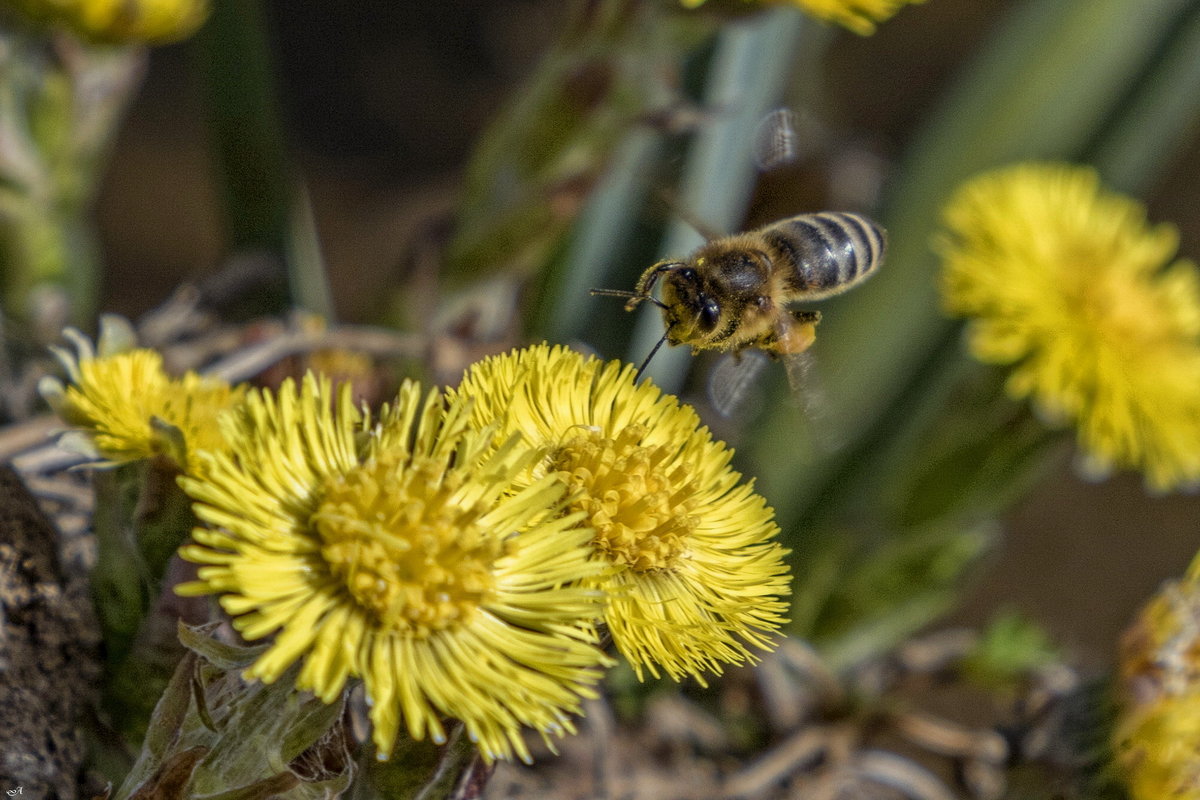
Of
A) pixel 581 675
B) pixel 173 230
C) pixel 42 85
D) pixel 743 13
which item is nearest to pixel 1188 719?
pixel 581 675

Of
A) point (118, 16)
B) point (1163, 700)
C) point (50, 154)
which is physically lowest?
point (50, 154)

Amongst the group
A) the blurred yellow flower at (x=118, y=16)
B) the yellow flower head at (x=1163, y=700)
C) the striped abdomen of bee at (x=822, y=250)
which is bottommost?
the blurred yellow flower at (x=118, y=16)

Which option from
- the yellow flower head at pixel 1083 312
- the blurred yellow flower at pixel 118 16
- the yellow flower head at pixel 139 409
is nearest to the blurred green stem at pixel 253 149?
the blurred yellow flower at pixel 118 16

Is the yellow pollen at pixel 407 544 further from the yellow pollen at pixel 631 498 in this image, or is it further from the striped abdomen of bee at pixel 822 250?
the striped abdomen of bee at pixel 822 250

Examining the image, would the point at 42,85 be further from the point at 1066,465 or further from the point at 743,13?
the point at 1066,465

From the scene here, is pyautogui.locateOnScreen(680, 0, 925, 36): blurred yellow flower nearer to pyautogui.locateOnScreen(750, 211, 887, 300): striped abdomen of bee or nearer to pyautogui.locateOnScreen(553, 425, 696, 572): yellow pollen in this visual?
pyautogui.locateOnScreen(750, 211, 887, 300): striped abdomen of bee

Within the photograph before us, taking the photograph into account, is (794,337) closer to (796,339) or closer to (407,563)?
(796,339)

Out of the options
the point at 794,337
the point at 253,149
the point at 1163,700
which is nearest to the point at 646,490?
the point at 794,337

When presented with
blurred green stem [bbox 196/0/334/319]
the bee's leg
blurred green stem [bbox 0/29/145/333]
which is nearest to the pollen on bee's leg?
the bee's leg
